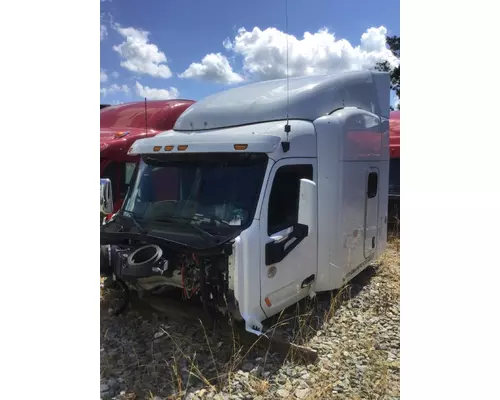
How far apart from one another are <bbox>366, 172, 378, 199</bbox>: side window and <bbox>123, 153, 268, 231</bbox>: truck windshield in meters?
1.37

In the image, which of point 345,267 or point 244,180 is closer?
point 244,180

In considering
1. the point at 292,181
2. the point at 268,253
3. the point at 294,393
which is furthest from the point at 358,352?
the point at 292,181

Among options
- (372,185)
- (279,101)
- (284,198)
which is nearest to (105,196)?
(284,198)

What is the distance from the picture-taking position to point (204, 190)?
9.99 ft

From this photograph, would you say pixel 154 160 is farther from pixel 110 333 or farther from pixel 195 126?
pixel 110 333

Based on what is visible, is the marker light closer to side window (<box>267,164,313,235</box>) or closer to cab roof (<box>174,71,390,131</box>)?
cab roof (<box>174,71,390,131</box>)

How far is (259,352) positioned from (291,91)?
1983mm

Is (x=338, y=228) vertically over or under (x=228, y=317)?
over

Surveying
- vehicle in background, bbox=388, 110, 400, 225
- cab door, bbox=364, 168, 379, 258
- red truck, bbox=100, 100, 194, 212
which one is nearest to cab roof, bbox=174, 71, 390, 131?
vehicle in background, bbox=388, 110, 400, 225

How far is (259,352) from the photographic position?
2.90 meters

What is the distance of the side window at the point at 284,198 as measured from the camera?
9.75 feet

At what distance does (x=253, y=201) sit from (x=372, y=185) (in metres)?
1.54
